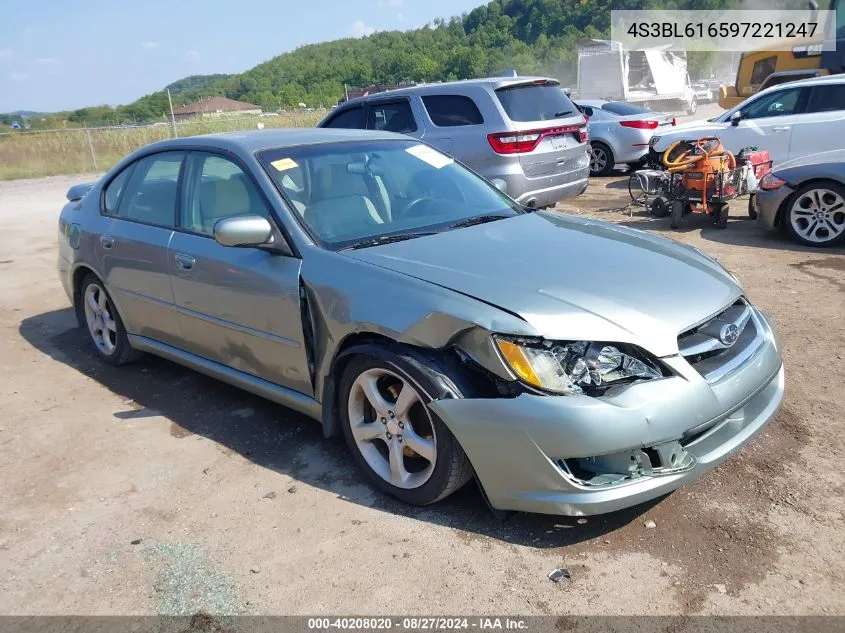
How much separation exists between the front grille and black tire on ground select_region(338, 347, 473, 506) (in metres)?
0.98

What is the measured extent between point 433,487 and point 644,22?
37.3 m

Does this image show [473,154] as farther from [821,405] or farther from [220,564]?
[220,564]

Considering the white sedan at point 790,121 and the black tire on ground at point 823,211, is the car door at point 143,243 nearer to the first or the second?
the black tire on ground at point 823,211

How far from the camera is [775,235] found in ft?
26.0

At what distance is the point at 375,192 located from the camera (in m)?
3.91

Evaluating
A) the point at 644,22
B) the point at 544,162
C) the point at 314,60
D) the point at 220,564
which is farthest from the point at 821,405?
the point at 314,60

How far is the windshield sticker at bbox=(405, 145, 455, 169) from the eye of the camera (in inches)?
171

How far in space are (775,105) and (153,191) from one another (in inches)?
360

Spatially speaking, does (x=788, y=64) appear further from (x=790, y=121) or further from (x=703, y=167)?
(x=703, y=167)

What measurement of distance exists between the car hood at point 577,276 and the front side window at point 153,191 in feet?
5.30

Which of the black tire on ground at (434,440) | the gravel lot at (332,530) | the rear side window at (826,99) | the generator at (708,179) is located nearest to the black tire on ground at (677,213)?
the generator at (708,179)

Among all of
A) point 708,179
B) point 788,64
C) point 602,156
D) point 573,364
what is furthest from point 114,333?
point 788,64

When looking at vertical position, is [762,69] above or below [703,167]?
above

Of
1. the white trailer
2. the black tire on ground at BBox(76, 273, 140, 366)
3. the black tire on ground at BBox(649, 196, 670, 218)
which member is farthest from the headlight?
the white trailer
